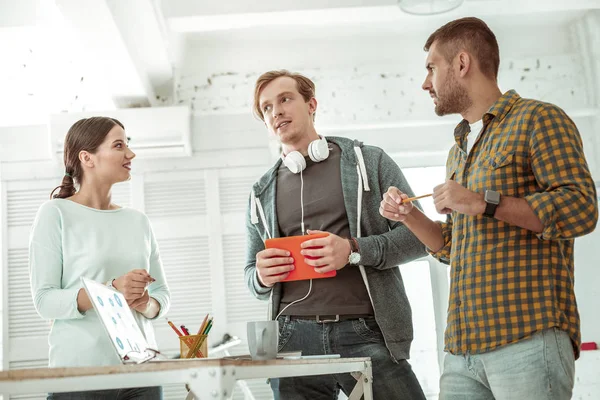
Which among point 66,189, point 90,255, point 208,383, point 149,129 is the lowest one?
point 208,383

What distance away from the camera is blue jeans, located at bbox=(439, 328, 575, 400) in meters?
1.39

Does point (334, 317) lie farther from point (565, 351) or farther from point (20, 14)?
point (20, 14)

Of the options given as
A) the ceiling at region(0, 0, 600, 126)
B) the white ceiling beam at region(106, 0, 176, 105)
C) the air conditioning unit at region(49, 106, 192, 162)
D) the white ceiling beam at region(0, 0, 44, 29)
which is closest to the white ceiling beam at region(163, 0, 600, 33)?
the ceiling at region(0, 0, 600, 126)

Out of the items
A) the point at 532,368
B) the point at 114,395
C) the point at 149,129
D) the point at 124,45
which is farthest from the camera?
the point at 149,129

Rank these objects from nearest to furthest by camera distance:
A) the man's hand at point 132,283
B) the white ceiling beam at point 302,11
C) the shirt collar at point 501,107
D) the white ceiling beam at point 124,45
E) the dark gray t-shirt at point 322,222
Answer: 1. the shirt collar at point 501,107
2. the man's hand at point 132,283
3. the dark gray t-shirt at point 322,222
4. the white ceiling beam at point 124,45
5. the white ceiling beam at point 302,11

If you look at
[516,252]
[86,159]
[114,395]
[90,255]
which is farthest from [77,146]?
[516,252]

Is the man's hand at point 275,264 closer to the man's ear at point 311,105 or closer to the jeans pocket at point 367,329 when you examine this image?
the jeans pocket at point 367,329

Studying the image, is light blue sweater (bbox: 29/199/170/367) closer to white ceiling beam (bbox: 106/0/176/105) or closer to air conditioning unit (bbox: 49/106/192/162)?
white ceiling beam (bbox: 106/0/176/105)

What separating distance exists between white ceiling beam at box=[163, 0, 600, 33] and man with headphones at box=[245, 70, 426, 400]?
1.67m

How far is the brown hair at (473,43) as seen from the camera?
67.5 inches

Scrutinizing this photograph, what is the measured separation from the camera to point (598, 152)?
4270mm

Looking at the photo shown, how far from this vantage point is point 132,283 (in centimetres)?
184

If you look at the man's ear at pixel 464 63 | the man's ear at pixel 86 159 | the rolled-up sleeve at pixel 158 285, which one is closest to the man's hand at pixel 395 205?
the man's ear at pixel 464 63

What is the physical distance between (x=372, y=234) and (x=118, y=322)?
86cm
